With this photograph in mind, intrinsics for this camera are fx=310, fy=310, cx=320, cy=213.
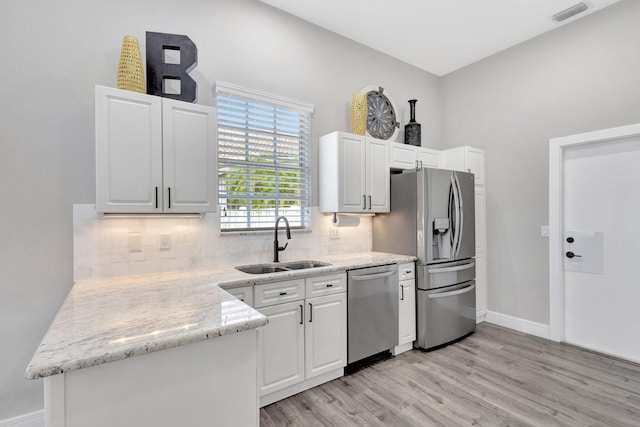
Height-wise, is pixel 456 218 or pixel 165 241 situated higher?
pixel 456 218

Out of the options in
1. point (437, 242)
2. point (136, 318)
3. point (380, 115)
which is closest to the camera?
point (136, 318)

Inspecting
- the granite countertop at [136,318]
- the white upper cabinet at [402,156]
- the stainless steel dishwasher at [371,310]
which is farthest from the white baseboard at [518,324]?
the granite countertop at [136,318]

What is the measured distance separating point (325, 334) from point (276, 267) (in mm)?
713

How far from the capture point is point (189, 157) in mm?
2188

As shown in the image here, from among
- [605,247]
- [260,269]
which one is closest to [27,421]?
[260,269]

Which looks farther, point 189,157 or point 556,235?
point 556,235

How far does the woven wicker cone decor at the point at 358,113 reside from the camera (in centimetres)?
330

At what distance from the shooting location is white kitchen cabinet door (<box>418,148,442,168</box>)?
3.74 m

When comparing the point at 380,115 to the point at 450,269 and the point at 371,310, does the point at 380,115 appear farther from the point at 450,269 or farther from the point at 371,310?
the point at 371,310

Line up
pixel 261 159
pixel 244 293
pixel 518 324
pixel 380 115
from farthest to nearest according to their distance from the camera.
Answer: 1. pixel 380 115
2. pixel 518 324
3. pixel 261 159
4. pixel 244 293

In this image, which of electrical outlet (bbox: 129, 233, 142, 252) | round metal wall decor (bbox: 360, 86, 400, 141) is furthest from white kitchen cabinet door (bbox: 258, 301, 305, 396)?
round metal wall decor (bbox: 360, 86, 400, 141)

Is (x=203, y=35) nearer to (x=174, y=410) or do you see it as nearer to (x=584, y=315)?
(x=174, y=410)

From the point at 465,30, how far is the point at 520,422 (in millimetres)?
3644

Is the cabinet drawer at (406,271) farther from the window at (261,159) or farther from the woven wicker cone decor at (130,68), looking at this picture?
the woven wicker cone decor at (130,68)
